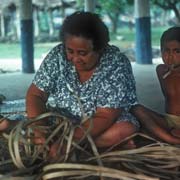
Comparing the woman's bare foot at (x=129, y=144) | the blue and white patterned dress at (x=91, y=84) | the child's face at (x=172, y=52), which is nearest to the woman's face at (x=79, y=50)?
the blue and white patterned dress at (x=91, y=84)

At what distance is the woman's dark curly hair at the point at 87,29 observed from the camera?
254 cm

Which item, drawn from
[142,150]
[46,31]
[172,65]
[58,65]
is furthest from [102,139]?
[46,31]

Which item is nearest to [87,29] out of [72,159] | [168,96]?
[72,159]

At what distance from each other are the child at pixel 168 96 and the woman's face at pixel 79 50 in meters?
0.51

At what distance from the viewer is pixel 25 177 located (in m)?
2.03

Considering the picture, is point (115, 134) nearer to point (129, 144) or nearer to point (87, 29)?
point (129, 144)

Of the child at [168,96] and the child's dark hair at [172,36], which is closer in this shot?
the child at [168,96]

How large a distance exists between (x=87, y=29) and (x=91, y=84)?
33cm

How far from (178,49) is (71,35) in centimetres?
96

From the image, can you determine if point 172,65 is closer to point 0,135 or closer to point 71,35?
point 71,35

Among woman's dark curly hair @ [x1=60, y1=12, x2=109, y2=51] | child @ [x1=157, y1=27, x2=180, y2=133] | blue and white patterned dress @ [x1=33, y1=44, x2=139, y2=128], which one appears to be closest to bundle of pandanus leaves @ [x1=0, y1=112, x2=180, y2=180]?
blue and white patterned dress @ [x1=33, y1=44, x2=139, y2=128]

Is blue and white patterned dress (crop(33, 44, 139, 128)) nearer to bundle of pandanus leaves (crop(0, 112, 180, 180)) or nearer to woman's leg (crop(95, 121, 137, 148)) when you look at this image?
woman's leg (crop(95, 121, 137, 148))

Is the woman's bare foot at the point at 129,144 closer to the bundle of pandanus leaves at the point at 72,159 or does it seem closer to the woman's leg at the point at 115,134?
the woman's leg at the point at 115,134

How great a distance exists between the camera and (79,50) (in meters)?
2.51
